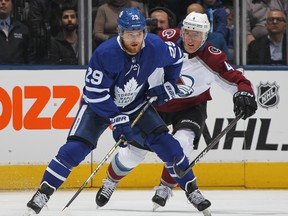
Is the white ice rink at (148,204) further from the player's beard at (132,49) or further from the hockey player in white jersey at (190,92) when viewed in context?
the player's beard at (132,49)

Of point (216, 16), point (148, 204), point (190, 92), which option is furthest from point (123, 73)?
point (216, 16)

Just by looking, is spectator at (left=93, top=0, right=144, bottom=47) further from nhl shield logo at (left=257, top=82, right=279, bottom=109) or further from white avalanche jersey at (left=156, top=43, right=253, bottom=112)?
white avalanche jersey at (left=156, top=43, right=253, bottom=112)

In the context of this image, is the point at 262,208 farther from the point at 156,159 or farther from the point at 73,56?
the point at 73,56

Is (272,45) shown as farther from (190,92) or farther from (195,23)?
(195,23)

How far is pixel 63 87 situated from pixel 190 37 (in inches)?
67.7

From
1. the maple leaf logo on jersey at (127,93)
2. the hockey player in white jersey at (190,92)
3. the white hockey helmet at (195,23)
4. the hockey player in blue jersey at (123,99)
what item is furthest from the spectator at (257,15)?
the maple leaf logo on jersey at (127,93)

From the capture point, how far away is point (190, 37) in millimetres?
6305

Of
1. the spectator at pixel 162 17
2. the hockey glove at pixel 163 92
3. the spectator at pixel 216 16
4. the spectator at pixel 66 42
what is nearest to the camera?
the hockey glove at pixel 163 92

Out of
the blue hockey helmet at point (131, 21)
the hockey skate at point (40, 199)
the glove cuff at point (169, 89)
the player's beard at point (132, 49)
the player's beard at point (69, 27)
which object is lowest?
the hockey skate at point (40, 199)

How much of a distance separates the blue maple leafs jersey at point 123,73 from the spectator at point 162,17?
202 centimetres

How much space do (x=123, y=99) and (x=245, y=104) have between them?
714mm

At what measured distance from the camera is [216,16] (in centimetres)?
806

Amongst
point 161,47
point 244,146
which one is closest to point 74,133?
point 161,47

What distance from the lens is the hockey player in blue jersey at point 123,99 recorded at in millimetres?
5469
